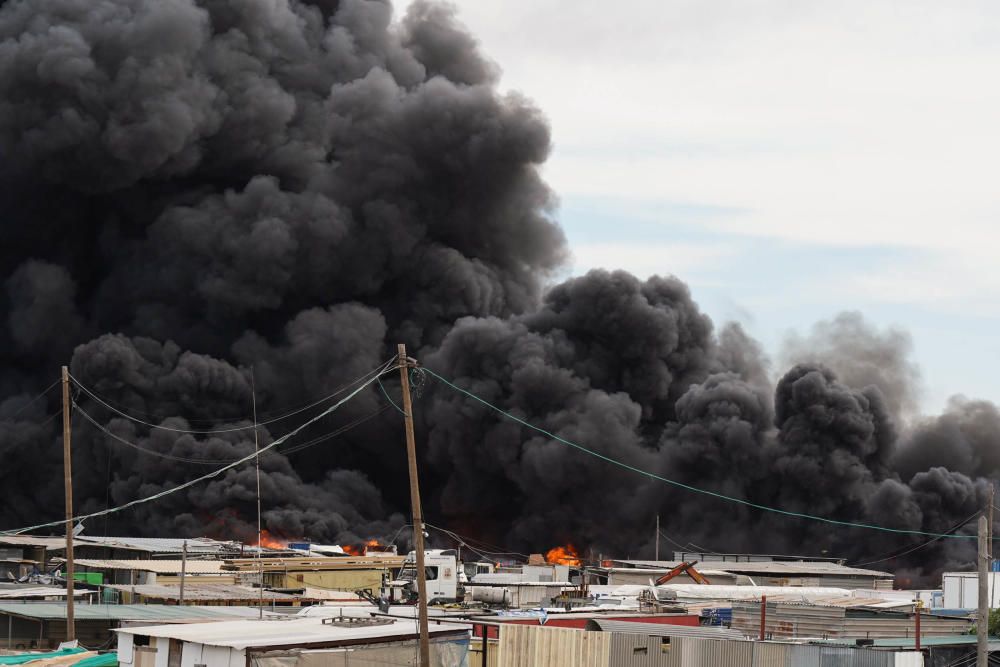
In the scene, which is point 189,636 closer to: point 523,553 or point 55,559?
point 55,559

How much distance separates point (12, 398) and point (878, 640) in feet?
236

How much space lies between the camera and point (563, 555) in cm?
7819

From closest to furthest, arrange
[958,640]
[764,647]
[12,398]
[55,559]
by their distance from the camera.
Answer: [764,647] → [958,640] → [55,559] → [12,398]

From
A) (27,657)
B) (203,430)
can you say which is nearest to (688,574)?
(27,657)

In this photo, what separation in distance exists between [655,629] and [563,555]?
49.4m

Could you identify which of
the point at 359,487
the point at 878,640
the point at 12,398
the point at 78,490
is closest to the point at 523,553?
the point at 359,487

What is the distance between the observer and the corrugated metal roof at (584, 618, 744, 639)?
2875 cm

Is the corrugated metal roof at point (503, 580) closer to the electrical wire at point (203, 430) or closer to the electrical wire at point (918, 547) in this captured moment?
the electrical wire at point (918, 547)

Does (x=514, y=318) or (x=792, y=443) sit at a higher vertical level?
(x=514, y=318)

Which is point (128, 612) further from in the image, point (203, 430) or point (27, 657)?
point (203, 430)

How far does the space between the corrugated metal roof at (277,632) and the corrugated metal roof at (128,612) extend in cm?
829

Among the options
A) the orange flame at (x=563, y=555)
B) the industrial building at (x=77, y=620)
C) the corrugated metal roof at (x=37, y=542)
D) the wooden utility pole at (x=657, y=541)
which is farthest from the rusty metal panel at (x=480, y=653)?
the wooden utility pole at (x=657, y=541)

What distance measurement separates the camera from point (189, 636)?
24.0 m

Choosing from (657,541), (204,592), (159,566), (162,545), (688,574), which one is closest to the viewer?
(204,592)
